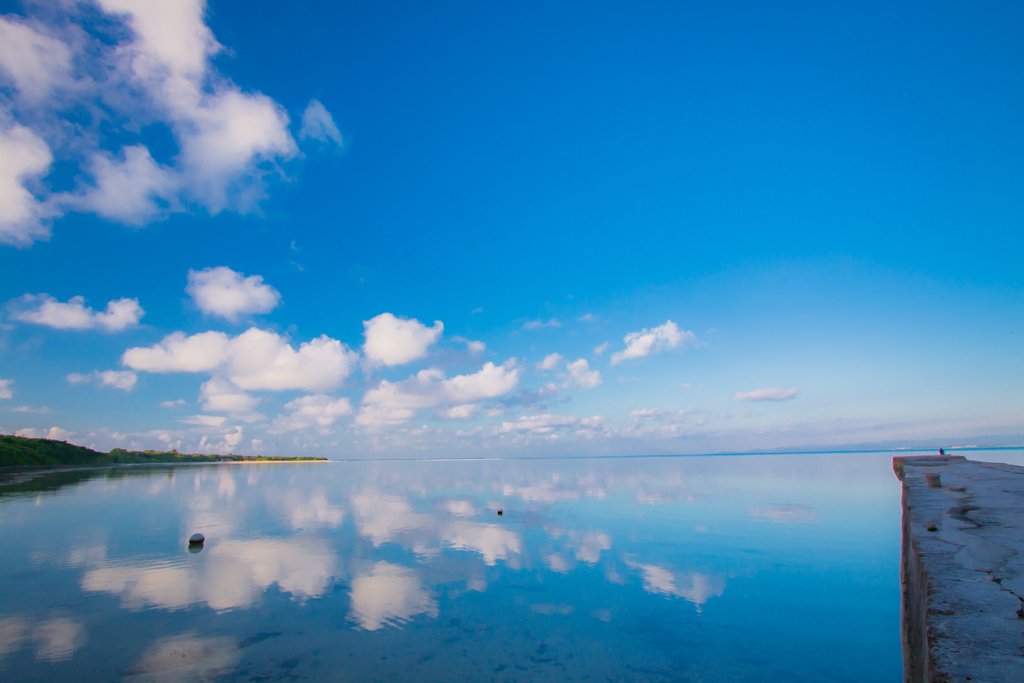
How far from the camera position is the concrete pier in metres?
3.14

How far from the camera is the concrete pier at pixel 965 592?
3.14m

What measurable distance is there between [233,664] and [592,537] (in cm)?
1704

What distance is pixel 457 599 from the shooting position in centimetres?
1423

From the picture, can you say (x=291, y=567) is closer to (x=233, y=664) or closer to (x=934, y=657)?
(x=233, y=664)

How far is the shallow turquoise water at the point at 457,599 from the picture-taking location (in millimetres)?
10023

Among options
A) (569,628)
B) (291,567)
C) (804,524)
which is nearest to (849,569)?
(804,524)

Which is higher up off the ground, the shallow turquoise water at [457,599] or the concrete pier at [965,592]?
the concrete pier at [965,592]

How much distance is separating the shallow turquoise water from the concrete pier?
429 centimetres

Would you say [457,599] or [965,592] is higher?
[965,592]

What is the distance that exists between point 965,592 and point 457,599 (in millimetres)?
12851

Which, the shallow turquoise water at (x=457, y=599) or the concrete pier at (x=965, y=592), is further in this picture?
the shallow turquoise water at (x=457, y=599)

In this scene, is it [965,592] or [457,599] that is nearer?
[965,592]

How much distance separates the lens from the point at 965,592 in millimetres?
4434

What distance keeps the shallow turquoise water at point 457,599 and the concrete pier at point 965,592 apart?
429 cm
